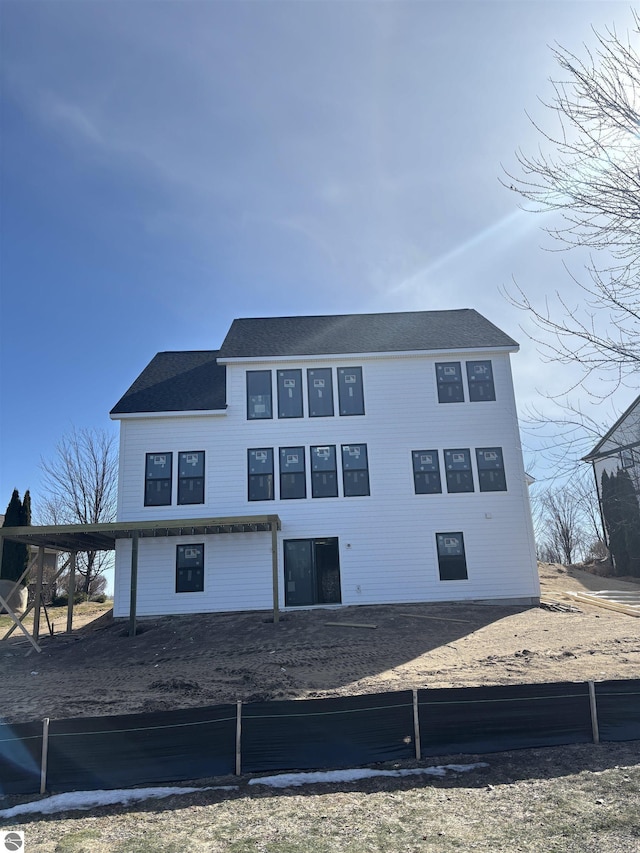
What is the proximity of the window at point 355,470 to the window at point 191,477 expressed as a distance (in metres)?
4.52

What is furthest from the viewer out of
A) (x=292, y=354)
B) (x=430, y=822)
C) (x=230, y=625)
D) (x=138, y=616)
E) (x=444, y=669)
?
(x=292, y=354)

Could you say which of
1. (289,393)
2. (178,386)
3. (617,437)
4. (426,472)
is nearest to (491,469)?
(426,472)

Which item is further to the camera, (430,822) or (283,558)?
(283,558)

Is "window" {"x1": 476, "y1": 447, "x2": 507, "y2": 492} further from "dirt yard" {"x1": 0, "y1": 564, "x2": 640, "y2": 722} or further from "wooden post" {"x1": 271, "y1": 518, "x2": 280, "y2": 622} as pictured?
"wooden post" {"x1": 271, "y1": 518, "x2": 280, "y2": 622}

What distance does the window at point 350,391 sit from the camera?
63.1 feet

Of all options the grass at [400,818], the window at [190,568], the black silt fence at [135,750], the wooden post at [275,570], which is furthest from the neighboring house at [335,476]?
the grass at [400,818]

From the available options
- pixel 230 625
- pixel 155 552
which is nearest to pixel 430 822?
pixel 230 625

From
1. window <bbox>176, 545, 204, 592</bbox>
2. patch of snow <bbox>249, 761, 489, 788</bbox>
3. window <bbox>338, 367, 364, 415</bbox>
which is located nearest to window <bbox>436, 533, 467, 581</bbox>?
window <bbox>338, 367, 364, 415</bbox>

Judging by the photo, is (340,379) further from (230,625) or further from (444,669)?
(444,669)

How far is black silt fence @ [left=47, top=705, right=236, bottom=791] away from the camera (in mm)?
7293

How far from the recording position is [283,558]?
711 inches

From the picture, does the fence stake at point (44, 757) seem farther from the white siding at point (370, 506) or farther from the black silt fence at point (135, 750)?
the white siding at point (370, 506)

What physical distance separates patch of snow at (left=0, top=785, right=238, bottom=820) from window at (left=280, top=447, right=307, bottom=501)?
1149 cm

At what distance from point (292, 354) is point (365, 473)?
181 inches
